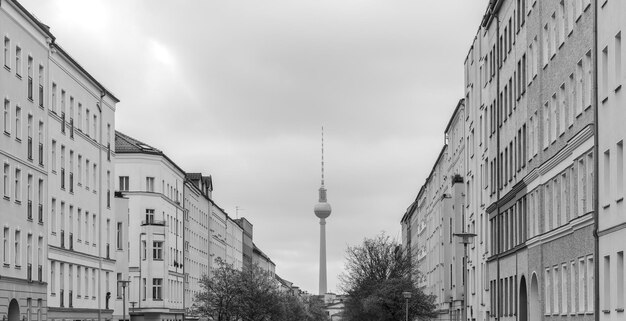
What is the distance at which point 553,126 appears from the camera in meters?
43.2

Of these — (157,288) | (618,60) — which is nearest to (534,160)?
(618,60)

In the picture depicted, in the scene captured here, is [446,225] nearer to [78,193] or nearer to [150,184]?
[150,184]

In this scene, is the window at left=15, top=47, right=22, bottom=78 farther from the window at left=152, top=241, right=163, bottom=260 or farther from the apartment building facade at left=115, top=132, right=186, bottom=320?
the window at left=152, top=241, right=163, bottom=260

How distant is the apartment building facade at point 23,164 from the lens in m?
52.0

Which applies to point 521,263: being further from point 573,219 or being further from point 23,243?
point 23,243

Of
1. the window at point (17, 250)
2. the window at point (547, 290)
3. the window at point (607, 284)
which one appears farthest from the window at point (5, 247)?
→ the window at point (607, 284)

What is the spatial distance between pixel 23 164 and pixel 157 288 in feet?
157

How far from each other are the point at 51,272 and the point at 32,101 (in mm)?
10053

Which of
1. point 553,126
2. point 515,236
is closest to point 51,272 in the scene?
point 515,236

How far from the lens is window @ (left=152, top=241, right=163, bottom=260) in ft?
334

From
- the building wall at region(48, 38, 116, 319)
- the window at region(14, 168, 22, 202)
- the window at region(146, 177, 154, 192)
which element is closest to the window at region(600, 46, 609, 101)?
the window at region(14, 168, 22, 202)

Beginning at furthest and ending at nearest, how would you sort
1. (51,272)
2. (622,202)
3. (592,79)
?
(51,272)
(592,79)
(622,202)

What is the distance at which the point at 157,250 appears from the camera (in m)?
102

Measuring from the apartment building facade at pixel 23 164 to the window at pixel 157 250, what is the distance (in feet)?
137
